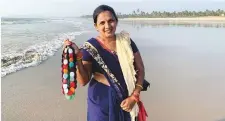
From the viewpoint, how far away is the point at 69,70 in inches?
79.8

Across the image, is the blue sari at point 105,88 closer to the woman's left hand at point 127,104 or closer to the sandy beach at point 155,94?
the woman's left hand at point 127,104

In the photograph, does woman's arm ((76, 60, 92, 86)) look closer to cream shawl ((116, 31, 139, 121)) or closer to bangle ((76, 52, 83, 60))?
bangle ((76, 52, 83, 60))

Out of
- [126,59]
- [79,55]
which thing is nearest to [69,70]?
[79,55]

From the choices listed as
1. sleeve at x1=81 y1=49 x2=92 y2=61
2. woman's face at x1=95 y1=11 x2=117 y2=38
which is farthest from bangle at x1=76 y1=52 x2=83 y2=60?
woman's face at x1=95 y1=11 x2=117 y2=38

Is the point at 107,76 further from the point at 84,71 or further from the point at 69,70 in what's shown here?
Result: the point at 69,70

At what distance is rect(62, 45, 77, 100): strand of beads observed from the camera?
1.99 meters

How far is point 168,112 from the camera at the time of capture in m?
4.54

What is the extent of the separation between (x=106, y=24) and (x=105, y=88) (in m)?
0.45

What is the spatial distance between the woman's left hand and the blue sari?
3cm

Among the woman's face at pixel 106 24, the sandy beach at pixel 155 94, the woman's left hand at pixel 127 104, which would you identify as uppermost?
the woman's face at pixel 106 24

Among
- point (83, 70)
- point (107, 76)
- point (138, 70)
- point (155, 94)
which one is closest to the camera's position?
point (83, 70)

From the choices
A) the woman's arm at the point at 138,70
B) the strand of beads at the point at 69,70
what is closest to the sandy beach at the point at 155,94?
the woman's arm at the point at 138,70

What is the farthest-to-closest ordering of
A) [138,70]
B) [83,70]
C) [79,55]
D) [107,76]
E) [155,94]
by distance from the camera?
[155,94] → [138,70] → [107,76] → [83,70] → [79,55]

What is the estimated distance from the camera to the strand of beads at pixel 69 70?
199cm
